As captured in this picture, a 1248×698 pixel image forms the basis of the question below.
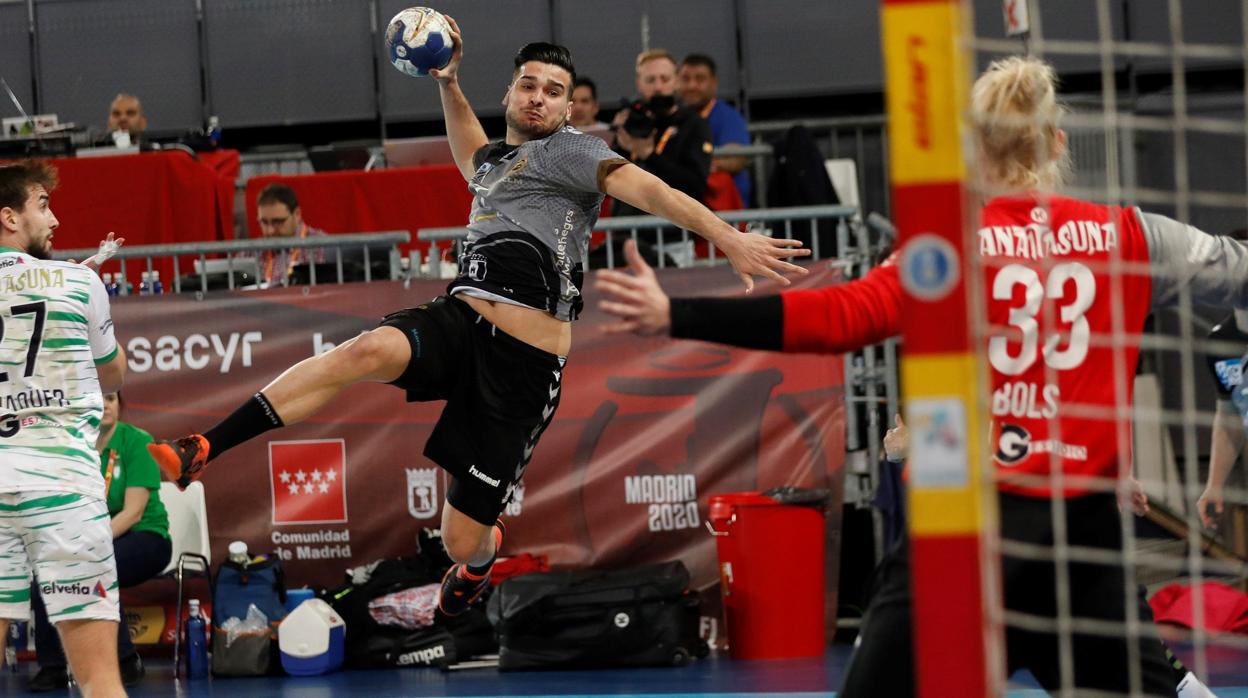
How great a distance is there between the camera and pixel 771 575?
8266 mm

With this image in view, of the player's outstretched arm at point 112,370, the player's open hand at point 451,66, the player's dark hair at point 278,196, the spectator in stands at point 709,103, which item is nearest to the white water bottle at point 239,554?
the player's dark hair at point 278,196

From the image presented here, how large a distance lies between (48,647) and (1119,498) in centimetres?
647

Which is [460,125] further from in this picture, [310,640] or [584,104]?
[584,104]

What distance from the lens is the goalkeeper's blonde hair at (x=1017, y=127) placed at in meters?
3.18

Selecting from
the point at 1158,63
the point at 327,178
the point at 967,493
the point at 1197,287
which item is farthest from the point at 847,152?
the point at 967,493

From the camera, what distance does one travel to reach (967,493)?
252 centimetres

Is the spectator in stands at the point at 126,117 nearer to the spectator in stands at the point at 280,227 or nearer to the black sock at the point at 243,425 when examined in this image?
the spectator in stands at the point at 280,227

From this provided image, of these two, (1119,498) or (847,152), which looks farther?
(847,152)

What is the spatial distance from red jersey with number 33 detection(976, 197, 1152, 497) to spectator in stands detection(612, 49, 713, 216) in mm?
5870

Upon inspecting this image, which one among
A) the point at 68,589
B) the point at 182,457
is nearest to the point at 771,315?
the point at 182,457

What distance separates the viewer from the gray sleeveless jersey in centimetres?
566

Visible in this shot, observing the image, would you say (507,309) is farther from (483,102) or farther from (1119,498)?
(483,102)

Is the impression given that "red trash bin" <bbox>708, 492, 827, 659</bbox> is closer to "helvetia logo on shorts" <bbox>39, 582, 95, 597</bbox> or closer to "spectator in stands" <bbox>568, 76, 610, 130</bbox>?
"spectator in stands" <bbox>568, 76, 610, 130</bbox>

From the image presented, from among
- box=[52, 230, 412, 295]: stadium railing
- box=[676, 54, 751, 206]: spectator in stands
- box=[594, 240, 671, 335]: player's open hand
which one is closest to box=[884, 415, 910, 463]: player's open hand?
box=[594, 240, 671, 335]: player's open hand
